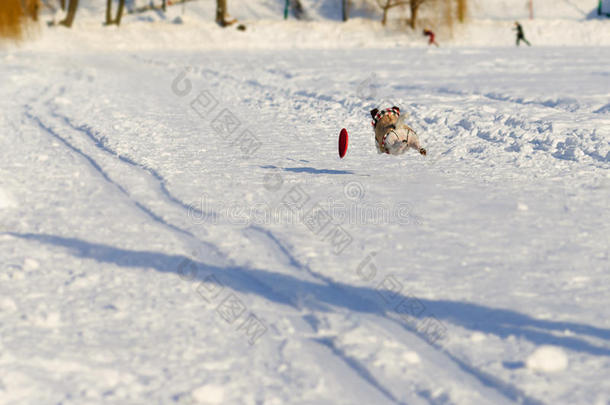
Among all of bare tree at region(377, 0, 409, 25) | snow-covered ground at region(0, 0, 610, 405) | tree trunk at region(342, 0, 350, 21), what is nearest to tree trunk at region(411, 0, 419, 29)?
bare tree at region(377, 0, 409, 25)

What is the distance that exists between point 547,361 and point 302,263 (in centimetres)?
164

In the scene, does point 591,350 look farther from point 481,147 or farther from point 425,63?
point 425,63

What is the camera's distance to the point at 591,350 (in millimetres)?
3279

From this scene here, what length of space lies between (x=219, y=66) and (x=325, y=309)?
16251 millimetres

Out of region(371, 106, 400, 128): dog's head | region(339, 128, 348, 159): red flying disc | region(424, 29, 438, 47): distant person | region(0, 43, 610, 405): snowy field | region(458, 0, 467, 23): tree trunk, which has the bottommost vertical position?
region(424, 29, 438, 47): distant person

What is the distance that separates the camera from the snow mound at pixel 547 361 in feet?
10.3

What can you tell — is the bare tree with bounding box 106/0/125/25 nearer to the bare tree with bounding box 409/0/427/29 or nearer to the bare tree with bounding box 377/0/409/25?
the bare tree with bounding box 377/0/409/25

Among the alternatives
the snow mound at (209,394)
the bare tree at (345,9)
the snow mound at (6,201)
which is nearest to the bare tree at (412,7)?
the bare tree at (345,9)

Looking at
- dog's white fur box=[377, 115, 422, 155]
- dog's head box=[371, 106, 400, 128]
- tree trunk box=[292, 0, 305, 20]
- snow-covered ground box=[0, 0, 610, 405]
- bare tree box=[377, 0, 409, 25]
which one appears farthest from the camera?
tree trunk box=[292, 0, 305, 20]

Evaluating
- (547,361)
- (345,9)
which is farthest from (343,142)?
(345,9)

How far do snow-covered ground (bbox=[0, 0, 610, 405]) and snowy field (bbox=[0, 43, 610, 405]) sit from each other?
1 centimetres

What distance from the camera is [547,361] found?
315 cm

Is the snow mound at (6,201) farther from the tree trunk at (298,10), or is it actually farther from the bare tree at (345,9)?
the tree trunk at (298,10)

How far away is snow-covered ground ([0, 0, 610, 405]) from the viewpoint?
310 centimetres
